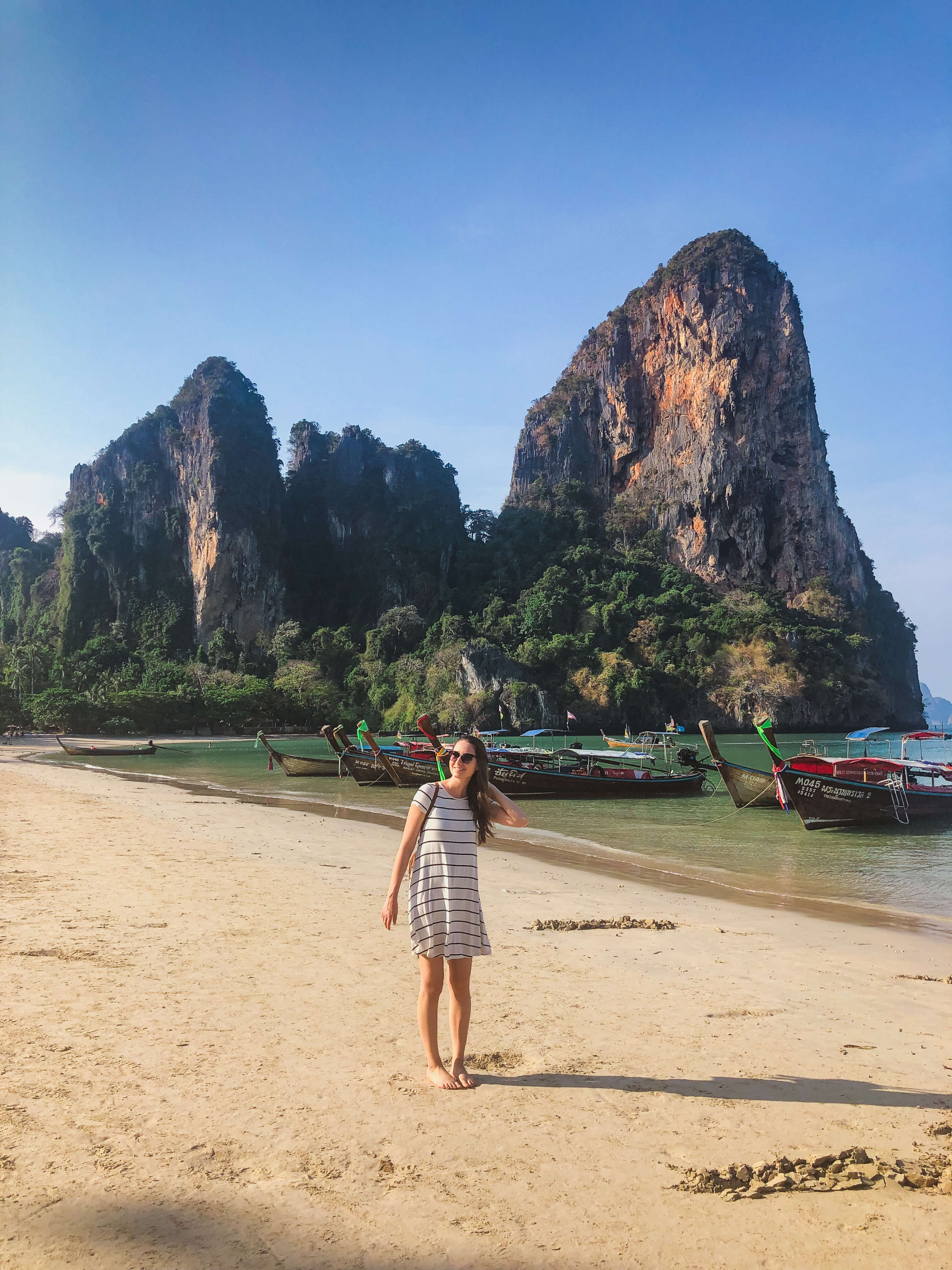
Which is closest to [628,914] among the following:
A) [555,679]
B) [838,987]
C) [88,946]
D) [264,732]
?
[838,987]

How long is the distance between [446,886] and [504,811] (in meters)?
0.54

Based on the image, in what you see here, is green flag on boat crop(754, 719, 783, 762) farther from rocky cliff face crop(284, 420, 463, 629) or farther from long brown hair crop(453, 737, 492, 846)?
rocky cliff face crop(284, 420, 463, 629)

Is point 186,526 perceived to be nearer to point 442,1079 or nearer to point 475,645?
point 475,645

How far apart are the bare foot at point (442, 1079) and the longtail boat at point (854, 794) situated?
13.5m

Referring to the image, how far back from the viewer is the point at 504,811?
397cm

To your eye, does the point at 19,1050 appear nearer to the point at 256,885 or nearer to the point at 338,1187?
the point at 338,1187

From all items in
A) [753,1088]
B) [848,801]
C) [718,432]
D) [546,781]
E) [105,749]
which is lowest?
[105,749]

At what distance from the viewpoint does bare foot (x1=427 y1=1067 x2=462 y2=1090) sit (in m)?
3.47

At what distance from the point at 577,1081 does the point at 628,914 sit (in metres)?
4.27

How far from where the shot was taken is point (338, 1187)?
8.78 ft

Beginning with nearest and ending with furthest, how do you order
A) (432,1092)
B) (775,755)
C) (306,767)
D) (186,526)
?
(432,1092) < (775,755) < (306,767) < (186,526)

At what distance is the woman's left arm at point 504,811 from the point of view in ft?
12.7

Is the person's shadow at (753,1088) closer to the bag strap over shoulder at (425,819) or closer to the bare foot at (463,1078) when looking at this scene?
the bare foot at (463,1078)

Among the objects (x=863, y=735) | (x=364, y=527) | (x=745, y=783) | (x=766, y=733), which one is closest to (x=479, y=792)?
(x=766, y=733)
